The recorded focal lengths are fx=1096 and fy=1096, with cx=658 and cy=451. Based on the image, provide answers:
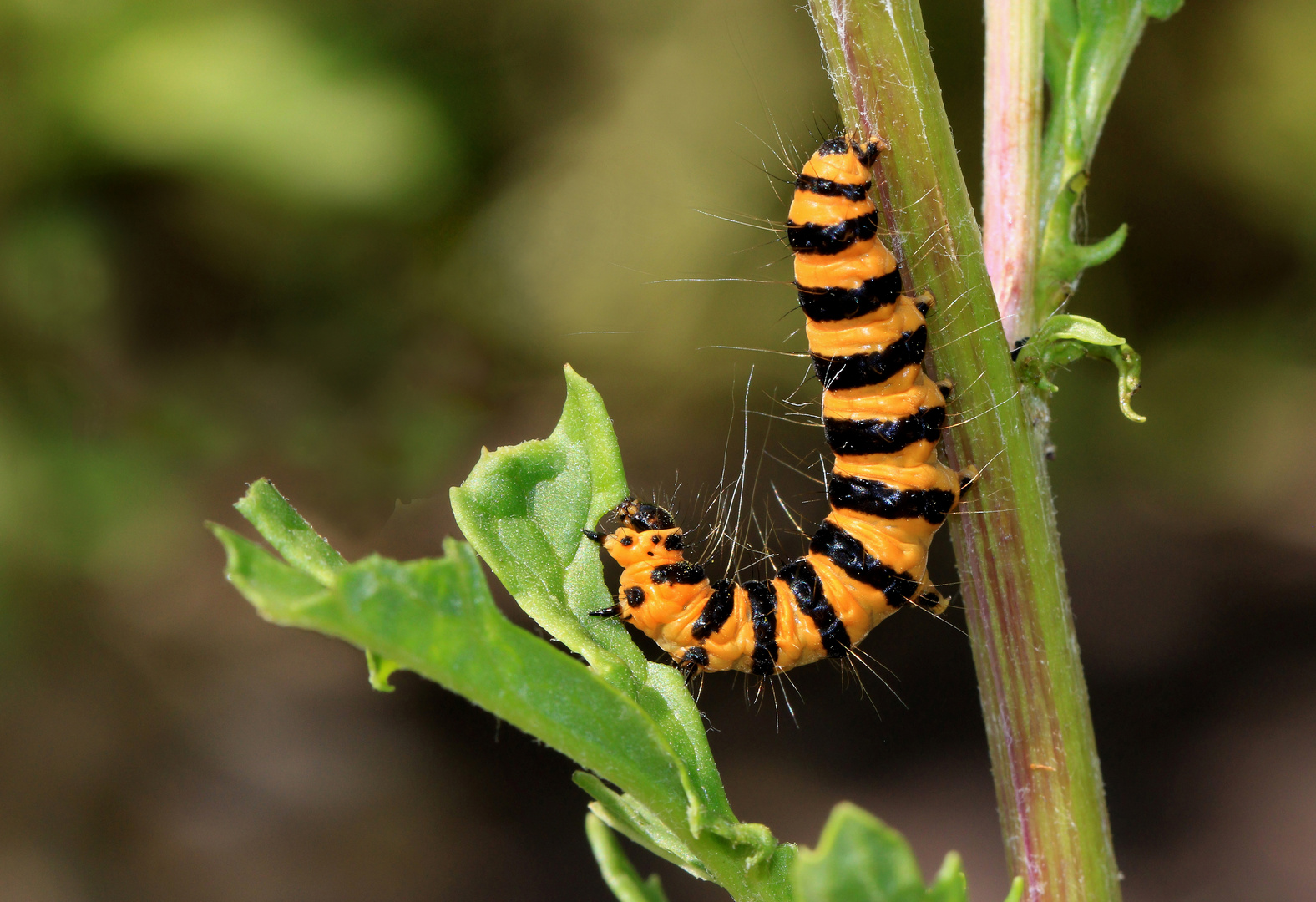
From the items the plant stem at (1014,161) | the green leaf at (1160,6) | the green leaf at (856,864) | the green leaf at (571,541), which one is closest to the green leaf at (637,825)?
the green leaf at (571,541)

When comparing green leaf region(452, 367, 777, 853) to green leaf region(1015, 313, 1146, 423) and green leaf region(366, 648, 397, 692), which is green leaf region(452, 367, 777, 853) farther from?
green leaf region(1015, 313, 1146, 423)

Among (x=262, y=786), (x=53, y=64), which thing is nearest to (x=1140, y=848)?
(x=262, y=786)

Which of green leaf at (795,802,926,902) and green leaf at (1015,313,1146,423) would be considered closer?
green leaf at (795,802,926,902)

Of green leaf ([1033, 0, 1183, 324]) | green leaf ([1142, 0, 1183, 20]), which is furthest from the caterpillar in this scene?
green leaf ([1142, 0, 1183, 20])

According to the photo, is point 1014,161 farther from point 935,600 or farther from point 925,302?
point 935,600

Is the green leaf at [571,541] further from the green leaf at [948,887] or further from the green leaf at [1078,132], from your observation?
the green leaf at [1078,132]

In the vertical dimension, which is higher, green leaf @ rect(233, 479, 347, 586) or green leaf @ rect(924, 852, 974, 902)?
green leaf @ rect(233, 479, 347, 586)

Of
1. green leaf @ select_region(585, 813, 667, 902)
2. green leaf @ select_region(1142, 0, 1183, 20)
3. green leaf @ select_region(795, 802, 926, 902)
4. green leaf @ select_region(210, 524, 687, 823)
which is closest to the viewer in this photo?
green leaf @ select_region(795, 802, 926, 902)
